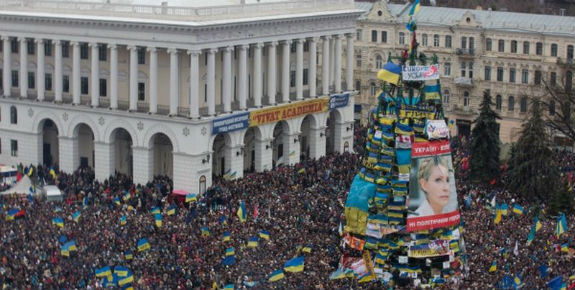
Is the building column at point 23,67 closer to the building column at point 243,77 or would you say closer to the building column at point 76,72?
the building column at point 76,72

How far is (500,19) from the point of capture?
121 m

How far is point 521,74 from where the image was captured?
118938 mm

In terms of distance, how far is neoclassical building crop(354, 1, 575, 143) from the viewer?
118 m

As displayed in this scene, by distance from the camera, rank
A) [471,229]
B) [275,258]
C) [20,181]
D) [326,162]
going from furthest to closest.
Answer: [326,162], [20,181], [471,229], [275,258]

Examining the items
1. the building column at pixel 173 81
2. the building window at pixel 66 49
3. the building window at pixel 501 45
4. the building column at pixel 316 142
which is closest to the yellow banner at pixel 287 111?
the building column at pixel 316 142

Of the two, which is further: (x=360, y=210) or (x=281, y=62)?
(x=281, y=62)

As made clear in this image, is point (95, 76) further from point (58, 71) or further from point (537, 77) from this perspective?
point (537, 77)

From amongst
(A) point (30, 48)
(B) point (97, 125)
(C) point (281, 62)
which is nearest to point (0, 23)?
(A) point (30, 48)

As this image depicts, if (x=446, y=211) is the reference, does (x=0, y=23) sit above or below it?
above

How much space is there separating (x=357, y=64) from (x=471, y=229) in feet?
156

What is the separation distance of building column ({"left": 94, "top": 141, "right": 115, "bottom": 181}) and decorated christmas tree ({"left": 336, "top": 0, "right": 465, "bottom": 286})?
2939 cm

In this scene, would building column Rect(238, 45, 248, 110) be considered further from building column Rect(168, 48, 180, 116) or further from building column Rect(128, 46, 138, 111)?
building column Rect(128, 46, 138, 111)

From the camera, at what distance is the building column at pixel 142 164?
3868 inches

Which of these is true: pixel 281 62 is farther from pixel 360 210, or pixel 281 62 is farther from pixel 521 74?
pixel 360 210
